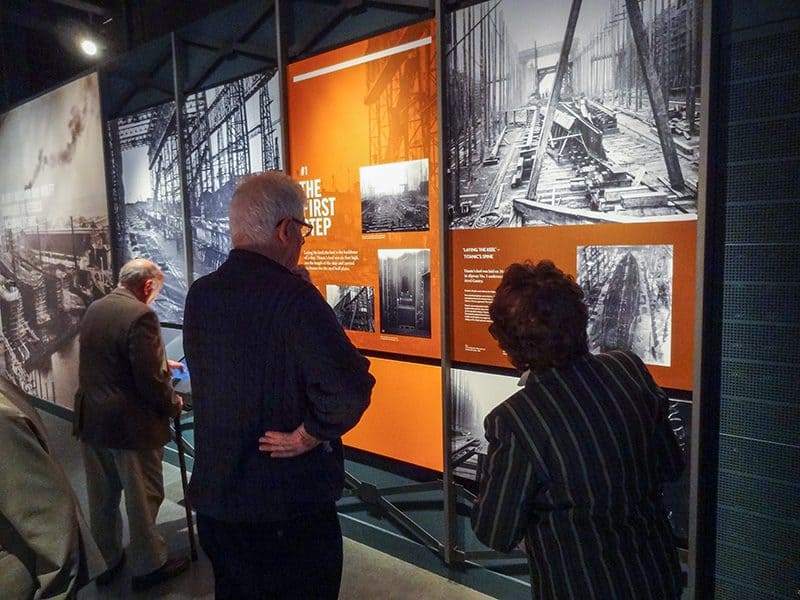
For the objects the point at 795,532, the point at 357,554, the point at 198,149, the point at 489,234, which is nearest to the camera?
the point at 795,532

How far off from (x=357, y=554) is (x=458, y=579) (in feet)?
1.99

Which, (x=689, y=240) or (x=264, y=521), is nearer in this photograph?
(x=264, y=521)

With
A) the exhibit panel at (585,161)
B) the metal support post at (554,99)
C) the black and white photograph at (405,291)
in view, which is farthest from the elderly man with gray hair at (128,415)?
the metal support post at (554,99)

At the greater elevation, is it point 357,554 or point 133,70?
point 133,70

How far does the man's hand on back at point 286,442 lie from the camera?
148 cm

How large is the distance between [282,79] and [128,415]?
1923 mm

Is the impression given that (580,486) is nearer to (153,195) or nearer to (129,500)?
(129,500)

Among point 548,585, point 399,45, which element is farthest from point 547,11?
point 548,585

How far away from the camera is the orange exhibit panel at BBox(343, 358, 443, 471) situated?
2.68m

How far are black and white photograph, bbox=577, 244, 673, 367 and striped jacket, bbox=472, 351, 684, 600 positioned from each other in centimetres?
83

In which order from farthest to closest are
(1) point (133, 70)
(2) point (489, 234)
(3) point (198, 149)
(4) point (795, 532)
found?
(1) point (133, 70) → (3) point (198, 149) → (2) point (489, 234) → (4) point (795, 532)

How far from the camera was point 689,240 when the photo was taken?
1884 mm

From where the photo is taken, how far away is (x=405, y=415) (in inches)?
110

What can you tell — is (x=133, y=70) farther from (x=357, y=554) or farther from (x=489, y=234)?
(x=357, y=554)
